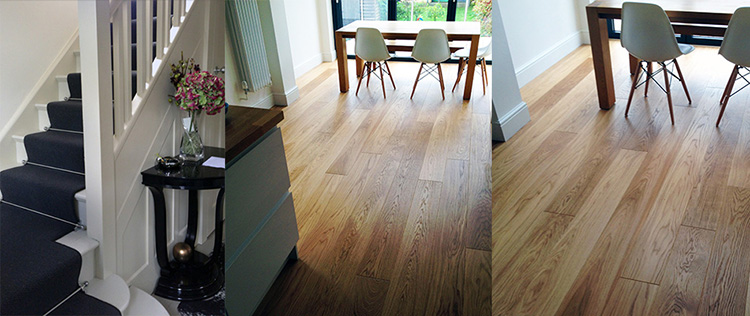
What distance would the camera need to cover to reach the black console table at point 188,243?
20.6 inches

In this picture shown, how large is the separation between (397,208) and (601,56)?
6.47 feet

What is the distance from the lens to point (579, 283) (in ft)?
3.72

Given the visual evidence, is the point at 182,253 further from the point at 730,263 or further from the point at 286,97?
the point at 730,263

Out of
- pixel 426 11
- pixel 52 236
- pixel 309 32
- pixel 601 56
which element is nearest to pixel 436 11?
pixel 426 11

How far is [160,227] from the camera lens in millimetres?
887

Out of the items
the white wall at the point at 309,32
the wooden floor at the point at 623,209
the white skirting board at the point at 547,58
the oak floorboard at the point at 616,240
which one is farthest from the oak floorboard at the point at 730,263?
the white wall at the point at 309,32

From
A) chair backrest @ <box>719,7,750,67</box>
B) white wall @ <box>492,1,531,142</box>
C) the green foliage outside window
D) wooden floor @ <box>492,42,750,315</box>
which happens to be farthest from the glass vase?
chair backrest @ <box>719,7,750,67</box>

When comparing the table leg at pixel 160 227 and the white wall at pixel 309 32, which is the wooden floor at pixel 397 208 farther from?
the table leg at pixel 160 227

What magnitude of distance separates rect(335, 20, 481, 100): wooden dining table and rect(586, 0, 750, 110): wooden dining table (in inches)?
68.7

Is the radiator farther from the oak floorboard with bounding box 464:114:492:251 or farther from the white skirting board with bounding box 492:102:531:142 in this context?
the white skirting board with bounding box 492:102:531:142

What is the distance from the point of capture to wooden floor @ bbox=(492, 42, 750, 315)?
1.10 metres

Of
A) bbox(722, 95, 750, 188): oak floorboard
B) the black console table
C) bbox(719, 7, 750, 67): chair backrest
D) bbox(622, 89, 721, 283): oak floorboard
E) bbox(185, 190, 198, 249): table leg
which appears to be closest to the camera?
the black console table

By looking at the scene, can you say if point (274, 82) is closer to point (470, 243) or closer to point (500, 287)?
point (470, 243)

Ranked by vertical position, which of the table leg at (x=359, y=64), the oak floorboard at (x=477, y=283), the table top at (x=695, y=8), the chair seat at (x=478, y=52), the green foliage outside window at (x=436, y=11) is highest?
the table top at (x=695, y=8)
